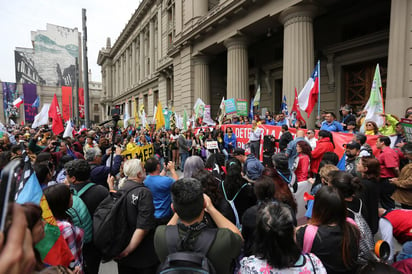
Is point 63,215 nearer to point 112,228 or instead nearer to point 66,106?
point 112,228

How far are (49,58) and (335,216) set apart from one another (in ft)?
229

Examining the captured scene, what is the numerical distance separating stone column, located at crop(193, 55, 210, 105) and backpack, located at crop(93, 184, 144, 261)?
15.4 metres

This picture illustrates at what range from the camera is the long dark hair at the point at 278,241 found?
4.51ft

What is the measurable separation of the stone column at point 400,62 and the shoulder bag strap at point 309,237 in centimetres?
796

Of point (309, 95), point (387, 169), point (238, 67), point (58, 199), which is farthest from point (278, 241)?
point (238, 67)

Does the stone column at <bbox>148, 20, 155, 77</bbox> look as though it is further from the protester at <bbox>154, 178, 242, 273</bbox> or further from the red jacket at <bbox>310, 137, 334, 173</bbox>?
the protester at <bbox>154, 178, 242, 273</bbox>

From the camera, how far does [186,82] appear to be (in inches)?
728

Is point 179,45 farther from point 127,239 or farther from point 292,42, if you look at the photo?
point 127,239

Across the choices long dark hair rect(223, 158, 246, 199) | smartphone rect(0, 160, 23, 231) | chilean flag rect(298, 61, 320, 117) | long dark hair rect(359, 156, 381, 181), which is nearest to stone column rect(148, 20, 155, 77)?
chilean flag rect(298, 61, 320, 117)

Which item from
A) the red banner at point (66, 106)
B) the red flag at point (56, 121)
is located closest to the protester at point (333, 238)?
the red flag at point (56, 121)

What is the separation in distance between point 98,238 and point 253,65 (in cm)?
1713

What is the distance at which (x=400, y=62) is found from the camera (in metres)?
7.50

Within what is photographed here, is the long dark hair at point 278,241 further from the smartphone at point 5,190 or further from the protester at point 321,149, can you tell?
the protester at point 321,149

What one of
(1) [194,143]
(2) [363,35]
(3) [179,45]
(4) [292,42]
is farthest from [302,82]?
(3) [179,45]
